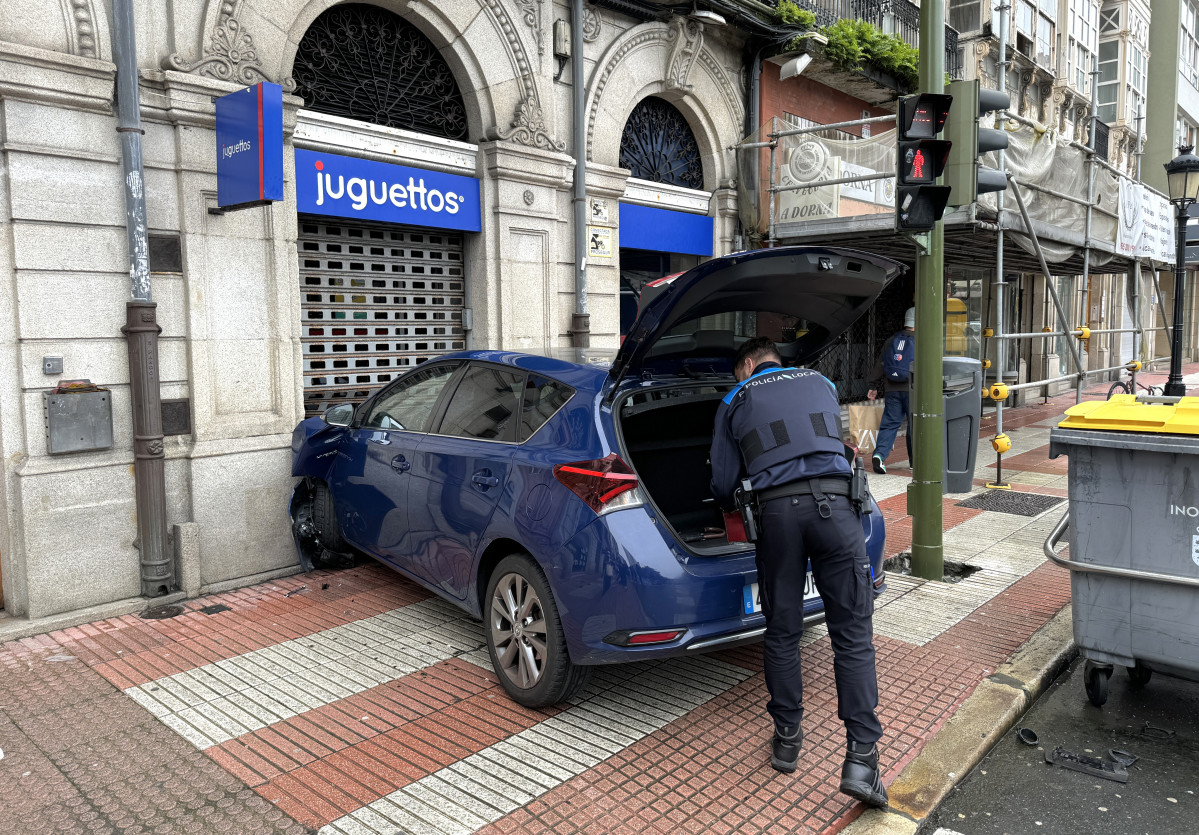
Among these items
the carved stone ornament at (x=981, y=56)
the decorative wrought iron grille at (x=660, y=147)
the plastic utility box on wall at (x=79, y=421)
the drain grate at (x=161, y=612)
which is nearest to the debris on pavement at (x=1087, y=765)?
the drain grate at (x=161, y=612)

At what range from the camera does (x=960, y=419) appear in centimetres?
866

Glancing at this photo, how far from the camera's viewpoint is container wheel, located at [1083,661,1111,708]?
4.11 metres

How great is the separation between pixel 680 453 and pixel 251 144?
134 inches

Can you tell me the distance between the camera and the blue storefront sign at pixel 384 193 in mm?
6828

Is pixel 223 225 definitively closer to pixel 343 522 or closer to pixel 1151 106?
pixel 343 522

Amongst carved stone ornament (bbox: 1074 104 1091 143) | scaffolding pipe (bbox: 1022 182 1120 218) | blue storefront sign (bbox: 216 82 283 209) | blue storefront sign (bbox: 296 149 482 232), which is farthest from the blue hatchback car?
carved stone ornament (bbox: 1074 104 1091 143)

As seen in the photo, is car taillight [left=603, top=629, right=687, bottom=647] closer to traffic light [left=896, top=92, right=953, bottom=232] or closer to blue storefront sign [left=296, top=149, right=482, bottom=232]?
traffic light [left=896, top=92, right=953, bottom=232]

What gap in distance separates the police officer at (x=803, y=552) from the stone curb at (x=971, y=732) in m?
0.13

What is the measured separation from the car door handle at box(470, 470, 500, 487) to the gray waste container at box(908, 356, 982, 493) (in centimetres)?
586

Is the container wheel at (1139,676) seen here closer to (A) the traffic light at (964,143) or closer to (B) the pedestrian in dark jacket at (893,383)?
(A) the traffic light at (964,143)

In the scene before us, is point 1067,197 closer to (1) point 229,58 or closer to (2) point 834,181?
(2) point 834,181

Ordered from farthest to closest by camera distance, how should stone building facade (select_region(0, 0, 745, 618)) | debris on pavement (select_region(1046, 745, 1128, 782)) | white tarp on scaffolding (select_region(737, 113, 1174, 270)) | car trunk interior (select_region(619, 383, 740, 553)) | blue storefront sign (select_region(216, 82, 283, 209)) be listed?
white tarp on scaffolding (select_region(737, 113, 1174, 270)) → blue storefront sign (select_region(216, 82, 283, 209)) → stone building facade (select_region(0, 0, 745, 618)) → car trunk interior (select_region(619, 383, 740, 553)) → debris on pavement (select_region(1046, 745, 1128, 782))

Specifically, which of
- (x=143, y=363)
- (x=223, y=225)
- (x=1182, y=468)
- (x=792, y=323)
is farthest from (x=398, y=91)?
(x=1182, y=468)

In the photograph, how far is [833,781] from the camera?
3.40m
